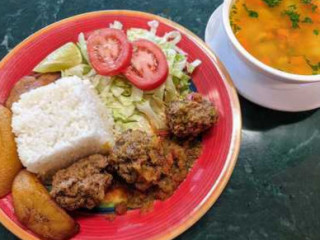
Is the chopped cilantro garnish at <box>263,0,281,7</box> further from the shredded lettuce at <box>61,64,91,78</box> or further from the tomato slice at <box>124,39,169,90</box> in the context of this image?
the shredded lettuce at <box>61,64,91,78</box>

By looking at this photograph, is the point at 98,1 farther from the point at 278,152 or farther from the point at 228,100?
the point at 278,152

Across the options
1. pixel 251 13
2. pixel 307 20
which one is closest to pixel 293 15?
pixel 307 20

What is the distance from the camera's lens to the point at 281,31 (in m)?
2.39

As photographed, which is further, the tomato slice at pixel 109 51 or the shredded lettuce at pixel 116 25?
the shredded lettuce at pixel 116 25

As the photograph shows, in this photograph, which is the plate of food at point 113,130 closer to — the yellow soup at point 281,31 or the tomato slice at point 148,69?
the tomato slice at point 148,69

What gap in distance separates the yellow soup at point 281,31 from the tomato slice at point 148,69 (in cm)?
45

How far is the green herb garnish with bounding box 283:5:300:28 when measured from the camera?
2.42 m

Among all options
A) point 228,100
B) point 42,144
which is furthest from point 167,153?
point 42,144

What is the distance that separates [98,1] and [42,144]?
4.45 ft

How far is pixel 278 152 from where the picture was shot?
2.59 metres

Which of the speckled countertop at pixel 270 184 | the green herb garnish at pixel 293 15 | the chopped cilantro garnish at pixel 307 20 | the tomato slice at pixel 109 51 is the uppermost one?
the tomato slice at pixel 109 51

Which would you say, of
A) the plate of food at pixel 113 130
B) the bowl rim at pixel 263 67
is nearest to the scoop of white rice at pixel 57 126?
the plate of food at pixel 113 130

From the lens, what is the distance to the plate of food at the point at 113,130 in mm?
2080

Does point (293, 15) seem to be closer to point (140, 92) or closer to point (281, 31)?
point (281, 31)
